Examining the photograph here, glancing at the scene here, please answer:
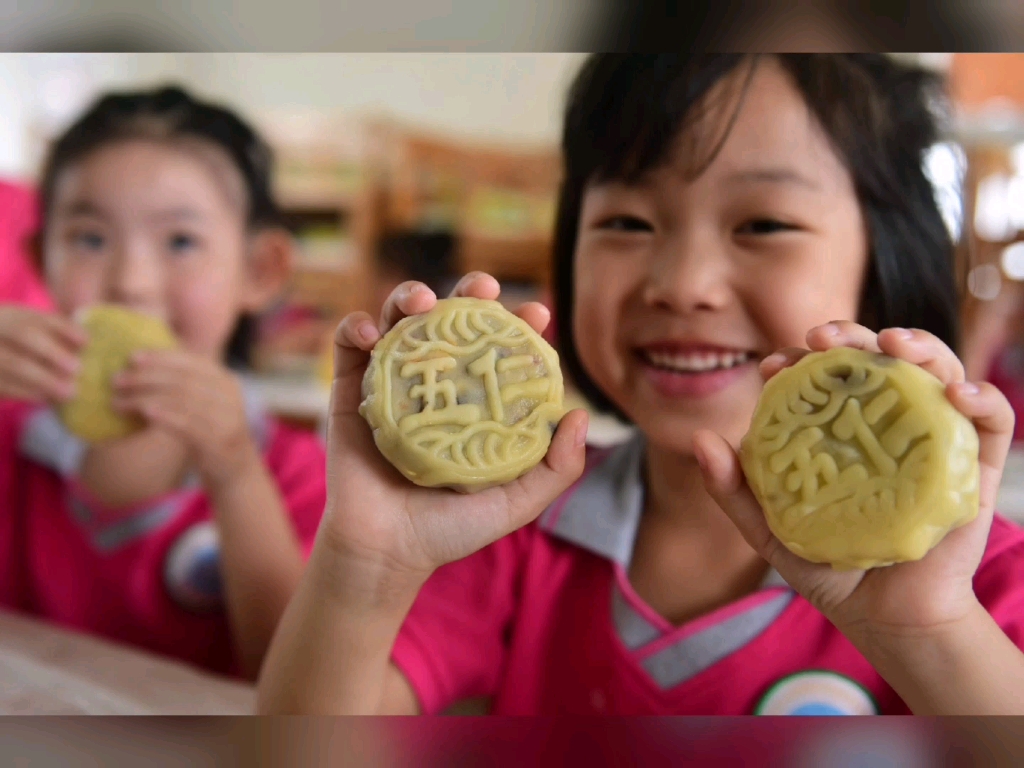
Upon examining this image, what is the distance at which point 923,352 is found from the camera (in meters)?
0.53

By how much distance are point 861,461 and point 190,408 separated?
80 cm

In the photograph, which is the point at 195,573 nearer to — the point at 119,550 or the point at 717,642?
the point at 119,550

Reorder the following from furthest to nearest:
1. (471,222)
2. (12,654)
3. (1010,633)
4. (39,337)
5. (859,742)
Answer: (471,222) < (39,337) < (12,654) < (1010,633) < (859,742)

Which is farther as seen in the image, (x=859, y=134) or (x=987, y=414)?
(x=859, y=134)

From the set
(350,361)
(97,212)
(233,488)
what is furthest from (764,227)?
(97,212)

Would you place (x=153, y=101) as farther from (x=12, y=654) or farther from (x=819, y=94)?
(x=819, y=94)

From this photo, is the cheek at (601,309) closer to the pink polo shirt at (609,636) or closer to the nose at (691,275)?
the nose at (691,275)

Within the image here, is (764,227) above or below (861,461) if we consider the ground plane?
above

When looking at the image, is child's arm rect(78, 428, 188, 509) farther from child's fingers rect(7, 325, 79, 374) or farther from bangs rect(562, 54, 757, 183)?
bangs rect(562, 54, 757, 183)

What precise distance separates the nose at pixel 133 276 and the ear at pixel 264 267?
163mm

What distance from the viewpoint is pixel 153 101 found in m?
1.25

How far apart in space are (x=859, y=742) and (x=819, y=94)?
1.70 ft

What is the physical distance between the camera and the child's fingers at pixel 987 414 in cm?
51

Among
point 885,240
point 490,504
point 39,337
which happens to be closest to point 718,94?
point 885,240
